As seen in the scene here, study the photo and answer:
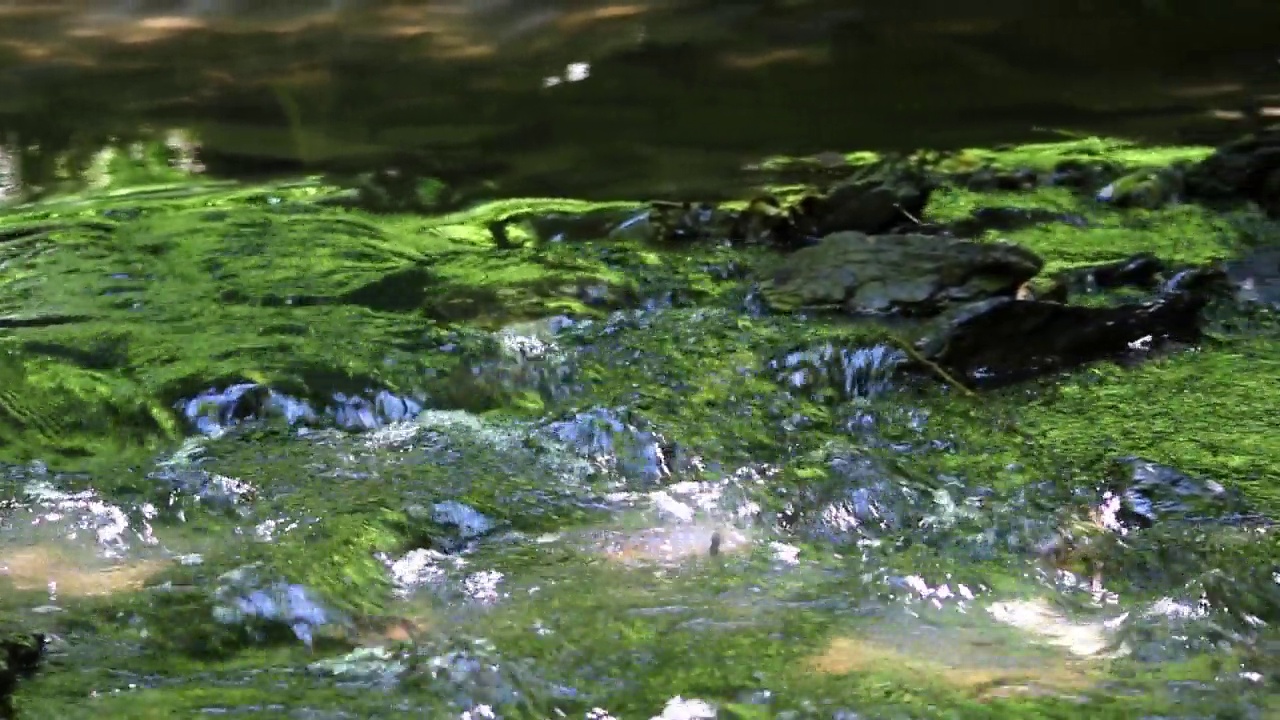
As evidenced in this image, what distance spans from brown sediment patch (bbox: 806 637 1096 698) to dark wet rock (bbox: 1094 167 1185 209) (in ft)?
10.2

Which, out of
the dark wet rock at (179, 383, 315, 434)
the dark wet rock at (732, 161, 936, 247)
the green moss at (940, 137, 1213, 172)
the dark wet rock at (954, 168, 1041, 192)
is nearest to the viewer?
the dark wet rock at (179, 383, 315, 434)

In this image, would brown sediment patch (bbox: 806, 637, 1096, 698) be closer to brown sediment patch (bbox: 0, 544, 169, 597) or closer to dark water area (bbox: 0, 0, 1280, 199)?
brown sediment patch (bbox: 0, 544, 169, 597)

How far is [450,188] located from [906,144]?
197cm

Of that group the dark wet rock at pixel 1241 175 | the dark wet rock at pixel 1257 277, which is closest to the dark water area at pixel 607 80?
the dark wet rock at pixel 1241 175

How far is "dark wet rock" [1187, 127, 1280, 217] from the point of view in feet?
14.5

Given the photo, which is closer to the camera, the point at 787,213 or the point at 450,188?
the point at 787,213

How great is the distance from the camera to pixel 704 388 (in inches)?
119

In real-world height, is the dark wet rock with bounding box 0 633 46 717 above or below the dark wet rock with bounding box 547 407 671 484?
above

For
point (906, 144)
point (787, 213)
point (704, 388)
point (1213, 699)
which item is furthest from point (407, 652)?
point (906, 144)

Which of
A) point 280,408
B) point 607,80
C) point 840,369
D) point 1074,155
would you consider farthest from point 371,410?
point 607,80

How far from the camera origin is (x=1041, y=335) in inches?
126

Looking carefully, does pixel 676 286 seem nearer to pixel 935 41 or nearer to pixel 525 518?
pixel 525 518

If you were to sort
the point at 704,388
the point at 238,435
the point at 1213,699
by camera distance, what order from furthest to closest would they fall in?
the point at 704,388, the point at 238,435, the point at 1213,699

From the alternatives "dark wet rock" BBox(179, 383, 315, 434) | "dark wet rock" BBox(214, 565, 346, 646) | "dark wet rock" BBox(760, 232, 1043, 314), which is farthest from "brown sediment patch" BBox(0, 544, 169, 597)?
"dark wet rock" BBox(760, 232, 1043, 314)
